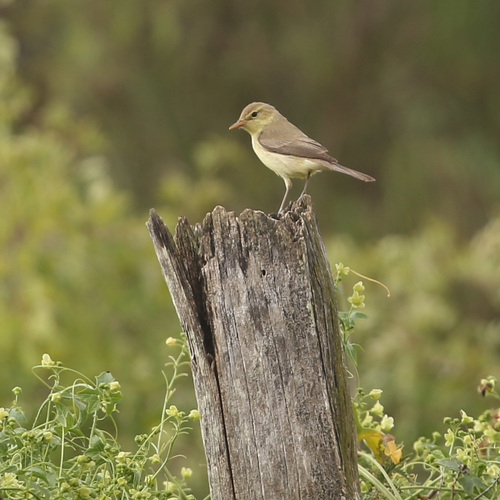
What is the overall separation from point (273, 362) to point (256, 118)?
2.25 metres

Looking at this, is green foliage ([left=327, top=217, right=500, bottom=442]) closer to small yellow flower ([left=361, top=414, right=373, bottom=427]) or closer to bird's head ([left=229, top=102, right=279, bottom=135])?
bird's head ([left=229, top=102, right=279, bottom=135])

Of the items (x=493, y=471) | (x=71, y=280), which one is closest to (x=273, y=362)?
(x=493, y=471)

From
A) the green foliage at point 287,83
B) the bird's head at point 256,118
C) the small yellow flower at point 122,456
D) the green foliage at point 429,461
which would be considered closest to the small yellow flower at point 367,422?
the green foliage at point 429,461

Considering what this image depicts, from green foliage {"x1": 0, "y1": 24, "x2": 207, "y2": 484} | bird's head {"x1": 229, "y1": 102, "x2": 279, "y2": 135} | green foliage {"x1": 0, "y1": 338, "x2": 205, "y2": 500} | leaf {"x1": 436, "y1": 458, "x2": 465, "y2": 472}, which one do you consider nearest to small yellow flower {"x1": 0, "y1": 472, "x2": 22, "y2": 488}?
green foliage {"x1": 0, "y1": 338, "x2": 205, "y2": 500}

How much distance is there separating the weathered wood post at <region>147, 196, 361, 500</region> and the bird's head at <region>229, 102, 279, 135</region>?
6.44 feet

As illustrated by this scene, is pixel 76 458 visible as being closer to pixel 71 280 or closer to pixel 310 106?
pixel 71 280

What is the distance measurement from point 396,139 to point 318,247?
10724 millimetres

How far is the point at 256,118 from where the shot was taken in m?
4.65

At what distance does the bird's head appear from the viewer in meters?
4.60

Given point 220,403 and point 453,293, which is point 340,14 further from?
point 220,403

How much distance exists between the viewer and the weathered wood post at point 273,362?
2.57 m

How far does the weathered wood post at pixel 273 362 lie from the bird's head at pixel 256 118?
→ 6.44ft

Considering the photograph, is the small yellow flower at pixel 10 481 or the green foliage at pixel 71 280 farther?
the green foliage at pixel 71 280

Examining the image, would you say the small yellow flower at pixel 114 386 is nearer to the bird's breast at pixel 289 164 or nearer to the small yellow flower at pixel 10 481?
the small yellow flower at pixel 10 481
